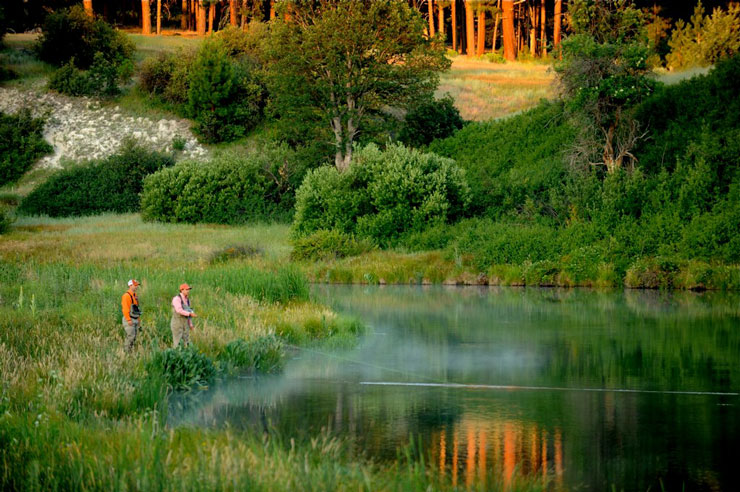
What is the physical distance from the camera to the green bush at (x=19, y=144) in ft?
219

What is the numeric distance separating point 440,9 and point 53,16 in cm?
3615

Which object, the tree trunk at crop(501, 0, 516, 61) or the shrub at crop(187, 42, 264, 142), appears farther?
the tree trunk at crop(501, 0, 516, 61)

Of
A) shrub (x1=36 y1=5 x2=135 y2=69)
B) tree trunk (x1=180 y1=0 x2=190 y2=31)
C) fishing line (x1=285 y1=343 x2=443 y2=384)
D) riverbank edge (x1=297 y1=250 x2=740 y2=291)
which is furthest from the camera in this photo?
tree trunk (x1=180 y1=0 x2=190 y2=31)

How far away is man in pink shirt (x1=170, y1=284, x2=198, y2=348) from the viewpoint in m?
18.6

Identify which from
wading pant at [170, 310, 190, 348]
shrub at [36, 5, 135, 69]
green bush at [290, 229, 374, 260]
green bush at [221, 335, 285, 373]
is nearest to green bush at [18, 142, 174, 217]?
shrub at [36, 5, 135, 69]

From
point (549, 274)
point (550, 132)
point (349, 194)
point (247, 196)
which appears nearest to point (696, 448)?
point (549, 274)

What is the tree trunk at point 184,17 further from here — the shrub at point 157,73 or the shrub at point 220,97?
the shrub at point 220,97

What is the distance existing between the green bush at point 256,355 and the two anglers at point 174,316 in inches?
50.3

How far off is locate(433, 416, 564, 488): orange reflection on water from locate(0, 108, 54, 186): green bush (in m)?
57.3

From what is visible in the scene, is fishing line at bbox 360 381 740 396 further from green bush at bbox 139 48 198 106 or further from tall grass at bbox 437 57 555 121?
green bush at bbox 139 48 198 106

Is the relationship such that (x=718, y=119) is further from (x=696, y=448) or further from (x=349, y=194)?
(x=696, y=448)

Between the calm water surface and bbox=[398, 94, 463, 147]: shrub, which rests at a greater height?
bbox=[398, 94, 463, 147]: shrub

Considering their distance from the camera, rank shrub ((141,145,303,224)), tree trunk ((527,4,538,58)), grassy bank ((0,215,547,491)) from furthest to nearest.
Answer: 1. tree trunk ((527,4,538,58))
2. shrub ((141,145,303,224))
3. grassy bank ((0,215,547,491))

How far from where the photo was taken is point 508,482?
11.7 metres
